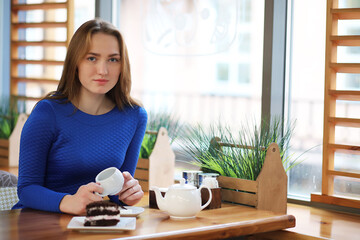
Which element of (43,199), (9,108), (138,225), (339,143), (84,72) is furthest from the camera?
(9,108)

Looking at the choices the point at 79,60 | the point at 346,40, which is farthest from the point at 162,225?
the point at 346,40

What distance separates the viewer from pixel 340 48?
2.87 m

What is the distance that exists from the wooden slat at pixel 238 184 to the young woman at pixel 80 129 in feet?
1.37

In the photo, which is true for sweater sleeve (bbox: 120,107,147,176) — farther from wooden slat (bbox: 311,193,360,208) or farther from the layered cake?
wooden slat (bbox: 311,193,360,208)

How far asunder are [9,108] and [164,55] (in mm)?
1370

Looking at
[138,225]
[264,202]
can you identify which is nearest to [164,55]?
[264,202]

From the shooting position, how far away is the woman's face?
7.59 feet

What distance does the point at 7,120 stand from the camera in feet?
13.8

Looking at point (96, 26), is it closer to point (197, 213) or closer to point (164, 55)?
point (197, 213)

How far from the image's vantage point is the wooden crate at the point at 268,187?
2.36 meters

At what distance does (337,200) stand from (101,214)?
134 cm

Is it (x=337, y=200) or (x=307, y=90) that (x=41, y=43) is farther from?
(x=337, y=200)

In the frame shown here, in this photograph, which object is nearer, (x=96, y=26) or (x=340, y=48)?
(x=96, y=26)

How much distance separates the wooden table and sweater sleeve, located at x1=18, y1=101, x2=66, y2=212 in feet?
0.24
